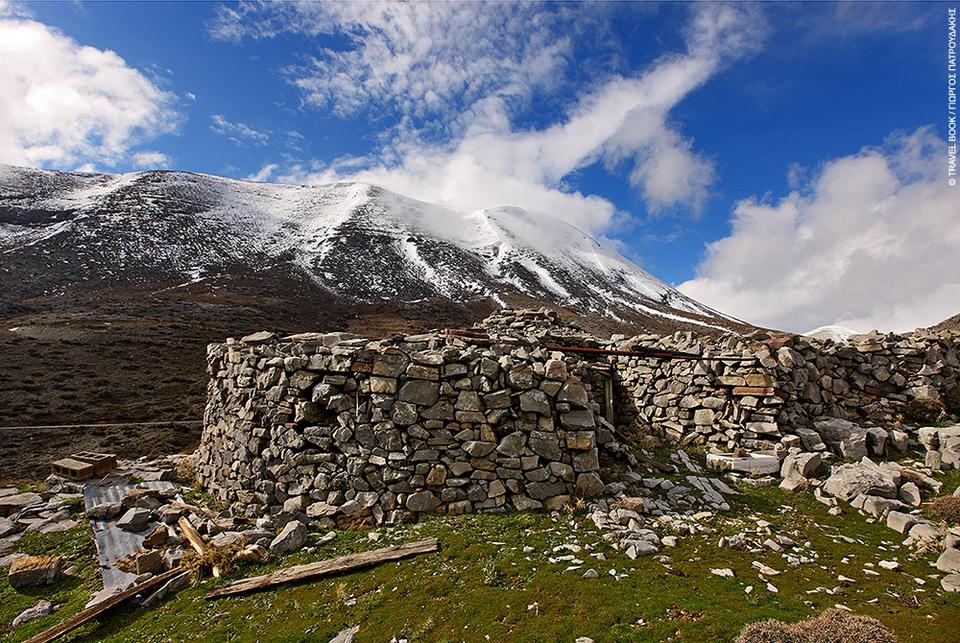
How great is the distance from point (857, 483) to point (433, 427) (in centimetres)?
823

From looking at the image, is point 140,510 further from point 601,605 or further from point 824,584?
point 824,584

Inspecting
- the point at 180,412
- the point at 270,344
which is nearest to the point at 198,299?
the point at 180,412

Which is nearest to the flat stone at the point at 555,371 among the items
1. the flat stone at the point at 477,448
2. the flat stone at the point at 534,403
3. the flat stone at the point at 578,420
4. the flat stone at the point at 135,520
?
the flat stone at the point at 534,403

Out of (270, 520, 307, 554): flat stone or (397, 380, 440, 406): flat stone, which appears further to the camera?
(397, 380, 440, 406): flat stone

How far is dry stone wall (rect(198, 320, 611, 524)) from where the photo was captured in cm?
879

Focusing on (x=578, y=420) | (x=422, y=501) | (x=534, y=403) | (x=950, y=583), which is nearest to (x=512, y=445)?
(x=534, y=403)

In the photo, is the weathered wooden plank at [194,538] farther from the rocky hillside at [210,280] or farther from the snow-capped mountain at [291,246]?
the snow-capped mountain at [291,246]

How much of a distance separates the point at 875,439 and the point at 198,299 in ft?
239

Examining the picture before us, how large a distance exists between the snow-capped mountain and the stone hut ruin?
78812 mm

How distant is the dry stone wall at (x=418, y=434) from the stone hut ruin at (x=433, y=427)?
0.02m

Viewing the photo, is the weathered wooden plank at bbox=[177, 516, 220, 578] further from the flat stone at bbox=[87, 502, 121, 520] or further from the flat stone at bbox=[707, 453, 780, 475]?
the flat stone at bbox=[707, 453, 780, 475]

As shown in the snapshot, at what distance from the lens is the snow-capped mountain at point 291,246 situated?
269ft

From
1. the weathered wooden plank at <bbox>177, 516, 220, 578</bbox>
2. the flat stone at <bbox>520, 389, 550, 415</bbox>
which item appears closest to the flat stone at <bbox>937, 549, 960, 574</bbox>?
the flat stone at <bbox>520, 389, 550, 415</bbox>

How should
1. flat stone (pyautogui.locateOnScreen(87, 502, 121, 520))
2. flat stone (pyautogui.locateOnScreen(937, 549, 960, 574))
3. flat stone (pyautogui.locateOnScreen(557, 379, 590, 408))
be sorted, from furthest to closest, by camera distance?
flat stone (pyautogui.locateOnScreen(87, 502, 121, 520))
flat stone (pyautogui.locateOnScreen(557, 379, 590, 408))
flat stone (pyautogui.locateOnScreen(937, 549, 960, 574))
